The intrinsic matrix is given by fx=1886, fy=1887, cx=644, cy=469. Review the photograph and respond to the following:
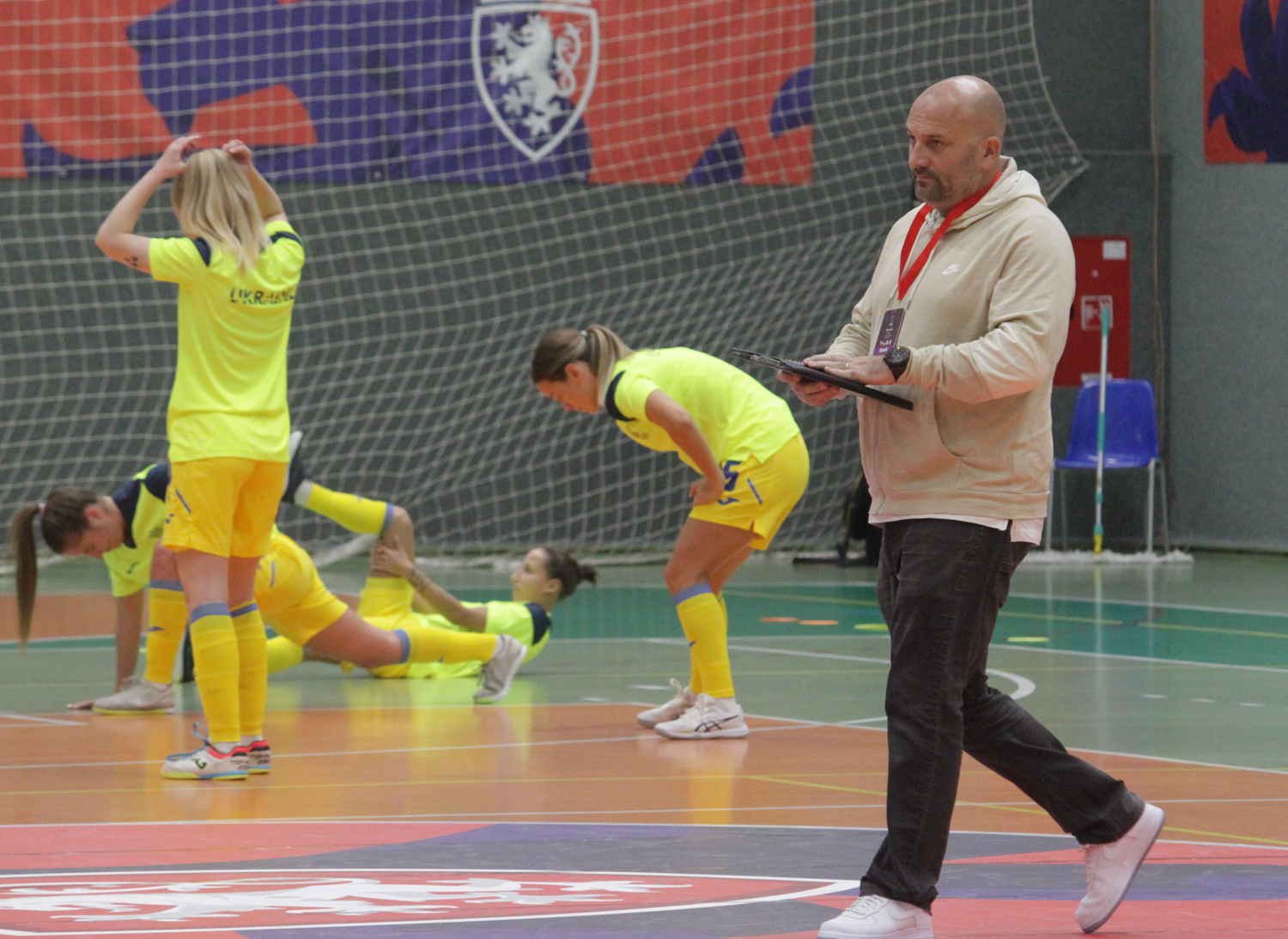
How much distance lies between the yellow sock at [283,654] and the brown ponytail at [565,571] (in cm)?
110

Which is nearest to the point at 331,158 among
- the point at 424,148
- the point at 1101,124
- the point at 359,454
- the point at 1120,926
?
the point at 424,148

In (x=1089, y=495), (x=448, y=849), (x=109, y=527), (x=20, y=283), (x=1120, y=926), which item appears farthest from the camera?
(x=1089, y=495)

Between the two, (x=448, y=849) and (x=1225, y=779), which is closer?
(x=448, y=849)

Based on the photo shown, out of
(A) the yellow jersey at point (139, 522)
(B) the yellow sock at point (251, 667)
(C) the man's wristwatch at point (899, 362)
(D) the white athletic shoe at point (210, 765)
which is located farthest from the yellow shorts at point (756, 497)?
(C) the man's wristwatch at point (899, 362)

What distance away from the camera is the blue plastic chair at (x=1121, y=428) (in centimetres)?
1420

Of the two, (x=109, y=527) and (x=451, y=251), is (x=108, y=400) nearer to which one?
(x=451, y=251)

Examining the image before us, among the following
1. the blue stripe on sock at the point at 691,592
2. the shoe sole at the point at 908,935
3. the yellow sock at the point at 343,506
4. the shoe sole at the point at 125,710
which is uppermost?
the yellow sock at the point at 343,506

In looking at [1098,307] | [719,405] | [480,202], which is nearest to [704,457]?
[719,405]

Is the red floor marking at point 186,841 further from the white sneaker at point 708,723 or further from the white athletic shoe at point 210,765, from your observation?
the white sneaker at point 708,723

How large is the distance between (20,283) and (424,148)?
291cm

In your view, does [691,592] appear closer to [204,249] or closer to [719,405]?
[719,405]

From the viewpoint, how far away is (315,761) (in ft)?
18.2

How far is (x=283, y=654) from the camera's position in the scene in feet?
24.3

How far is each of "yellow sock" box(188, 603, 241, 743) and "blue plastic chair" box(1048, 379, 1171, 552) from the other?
9816mm
